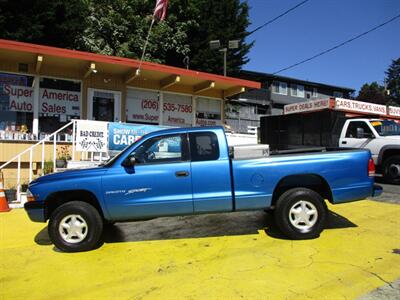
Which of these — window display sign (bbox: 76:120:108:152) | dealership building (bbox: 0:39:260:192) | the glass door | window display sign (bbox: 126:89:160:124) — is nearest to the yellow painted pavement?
window display sign (bbox: 76:120:108:152)

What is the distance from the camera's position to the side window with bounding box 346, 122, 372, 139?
1238 centimetres

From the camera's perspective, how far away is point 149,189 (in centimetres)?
563

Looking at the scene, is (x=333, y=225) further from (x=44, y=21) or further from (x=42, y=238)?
Answer: (x=44, y=21)

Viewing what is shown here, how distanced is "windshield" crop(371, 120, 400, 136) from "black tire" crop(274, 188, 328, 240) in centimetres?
746

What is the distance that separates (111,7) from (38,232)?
18259 millimetres

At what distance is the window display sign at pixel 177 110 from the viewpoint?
13.6m

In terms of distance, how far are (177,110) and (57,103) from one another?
413 centimetres

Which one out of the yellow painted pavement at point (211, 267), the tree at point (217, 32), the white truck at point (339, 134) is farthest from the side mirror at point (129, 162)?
the tree at point (217, 32)

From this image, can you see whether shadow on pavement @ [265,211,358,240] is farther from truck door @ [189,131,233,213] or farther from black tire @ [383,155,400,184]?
black tire @ [383,155,400,184]

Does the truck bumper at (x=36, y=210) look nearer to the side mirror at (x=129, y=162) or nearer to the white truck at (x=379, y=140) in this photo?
the side mirror at (x=129, y=162)

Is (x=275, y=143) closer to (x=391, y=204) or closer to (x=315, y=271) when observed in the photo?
(x=391, y=204)

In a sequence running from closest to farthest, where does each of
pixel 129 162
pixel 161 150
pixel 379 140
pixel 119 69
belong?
1. pixel 129 162
2. pixel 161 150
3. pixel 379 140
4. pixel 119 69

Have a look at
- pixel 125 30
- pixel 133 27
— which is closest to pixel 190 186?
pixel 125 30

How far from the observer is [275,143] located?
1639 centimetres
